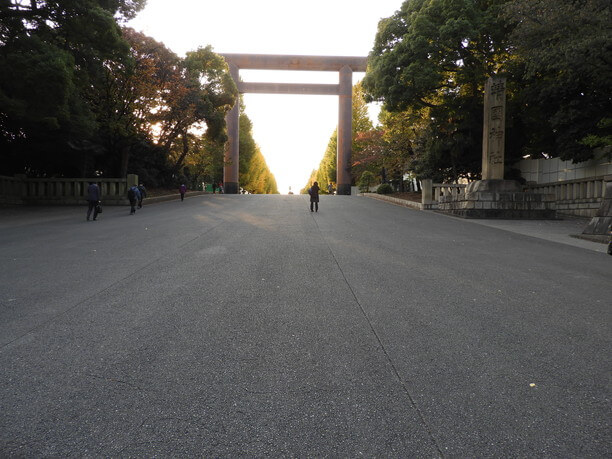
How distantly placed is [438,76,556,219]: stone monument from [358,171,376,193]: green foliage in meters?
23.9

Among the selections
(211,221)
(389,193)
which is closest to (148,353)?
(211,221)

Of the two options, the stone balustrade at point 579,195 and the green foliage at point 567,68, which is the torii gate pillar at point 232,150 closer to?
the green foliage at point 567,68

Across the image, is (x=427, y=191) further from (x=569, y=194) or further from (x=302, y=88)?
(x=302, y=88)

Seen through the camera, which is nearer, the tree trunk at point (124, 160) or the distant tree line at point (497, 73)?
the distant tree line at point (497, 73)

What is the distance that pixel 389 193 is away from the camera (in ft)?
109

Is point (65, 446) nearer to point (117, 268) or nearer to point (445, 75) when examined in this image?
point (117, 268)

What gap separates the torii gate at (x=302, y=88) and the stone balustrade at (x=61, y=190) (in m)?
19.6

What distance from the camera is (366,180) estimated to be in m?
43.6

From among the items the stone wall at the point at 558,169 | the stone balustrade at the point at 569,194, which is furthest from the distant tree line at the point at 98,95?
the stone wall at the point at 558,169

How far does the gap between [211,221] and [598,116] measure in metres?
16.6

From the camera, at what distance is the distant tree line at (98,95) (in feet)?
51.6

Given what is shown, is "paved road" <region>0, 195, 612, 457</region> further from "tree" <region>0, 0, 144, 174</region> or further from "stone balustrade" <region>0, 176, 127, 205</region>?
Result: "stone balustrade" <region>0, 176, 127, 205</region>

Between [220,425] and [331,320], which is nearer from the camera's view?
[220,425]

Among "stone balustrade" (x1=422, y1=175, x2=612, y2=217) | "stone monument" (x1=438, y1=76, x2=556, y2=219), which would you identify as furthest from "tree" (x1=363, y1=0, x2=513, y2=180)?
"stone balustrade" (x1=422, y1=175, x2=612, y2=217)
